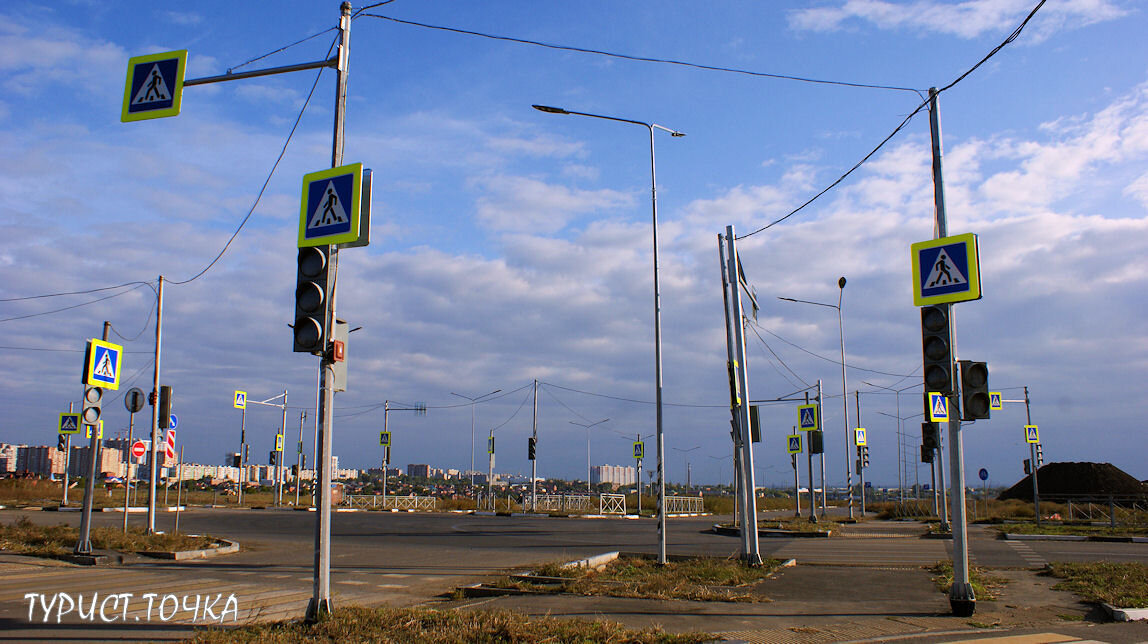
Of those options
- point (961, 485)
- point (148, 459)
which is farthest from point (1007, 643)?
point (148, 459)

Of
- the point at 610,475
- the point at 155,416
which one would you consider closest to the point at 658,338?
the point at 155,416

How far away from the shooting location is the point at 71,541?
59.6 ft

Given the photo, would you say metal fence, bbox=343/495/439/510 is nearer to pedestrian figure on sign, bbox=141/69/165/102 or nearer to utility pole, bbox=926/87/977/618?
pedestrian figure on sign, bbox=141/69/165/102

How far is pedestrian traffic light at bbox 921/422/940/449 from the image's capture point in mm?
29234

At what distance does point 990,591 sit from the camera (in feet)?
42.1

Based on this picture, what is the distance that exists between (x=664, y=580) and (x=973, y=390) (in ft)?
17.5

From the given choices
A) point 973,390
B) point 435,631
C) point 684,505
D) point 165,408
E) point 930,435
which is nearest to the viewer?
point 435,631

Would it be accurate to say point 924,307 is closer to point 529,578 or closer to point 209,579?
point 529,578

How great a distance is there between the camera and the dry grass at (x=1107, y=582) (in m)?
11.2

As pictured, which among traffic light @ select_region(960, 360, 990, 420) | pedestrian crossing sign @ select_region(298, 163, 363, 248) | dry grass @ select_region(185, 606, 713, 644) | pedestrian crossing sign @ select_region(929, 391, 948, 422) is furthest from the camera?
pedestrian crossing sign @ select_region(929, 391, 948, 422)

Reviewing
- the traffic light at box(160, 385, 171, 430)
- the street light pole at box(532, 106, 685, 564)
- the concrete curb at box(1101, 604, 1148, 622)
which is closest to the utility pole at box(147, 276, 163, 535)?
the traffic light at box(160, 385, 171, 430)

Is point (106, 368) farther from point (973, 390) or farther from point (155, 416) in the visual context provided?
point (973, 390)

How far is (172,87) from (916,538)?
25.9 m

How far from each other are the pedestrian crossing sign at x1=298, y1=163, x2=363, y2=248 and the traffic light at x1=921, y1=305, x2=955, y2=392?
7.70 metres
